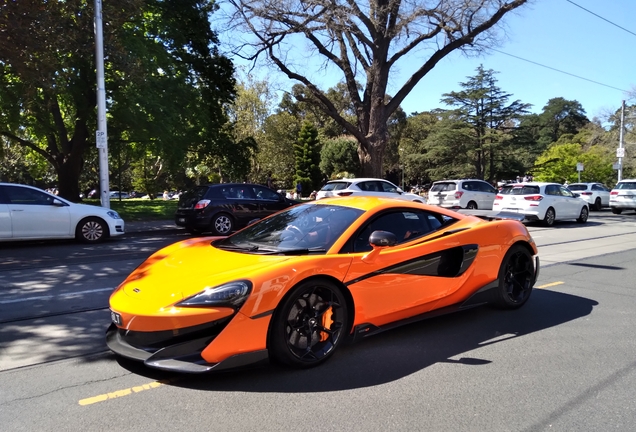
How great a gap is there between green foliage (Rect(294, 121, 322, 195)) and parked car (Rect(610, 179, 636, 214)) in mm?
28294

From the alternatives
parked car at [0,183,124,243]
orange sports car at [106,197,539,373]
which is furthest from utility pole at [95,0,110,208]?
orange sports car at [106,197,539,373]

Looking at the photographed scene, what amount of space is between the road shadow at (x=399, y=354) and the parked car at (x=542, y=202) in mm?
12239

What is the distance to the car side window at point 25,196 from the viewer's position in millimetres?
10797

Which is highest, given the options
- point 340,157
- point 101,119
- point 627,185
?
point 340,157

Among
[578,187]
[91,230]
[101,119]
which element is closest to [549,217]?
[578,187]

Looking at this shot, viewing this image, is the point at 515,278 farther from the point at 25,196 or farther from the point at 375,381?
the point at 25,196

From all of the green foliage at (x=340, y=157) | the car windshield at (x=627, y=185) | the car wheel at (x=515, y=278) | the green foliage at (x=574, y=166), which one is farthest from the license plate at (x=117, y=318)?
the green foliage at (x=340, y=157)

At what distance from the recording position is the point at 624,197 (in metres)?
24.4

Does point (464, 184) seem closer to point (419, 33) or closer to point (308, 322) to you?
point (419, 33)

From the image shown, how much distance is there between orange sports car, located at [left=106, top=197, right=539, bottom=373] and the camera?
3510 millimetres

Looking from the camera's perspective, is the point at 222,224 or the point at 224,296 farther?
the point at 222,224

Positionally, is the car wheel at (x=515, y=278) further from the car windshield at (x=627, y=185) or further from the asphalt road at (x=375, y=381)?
the car windshield at (x=627, y=185)

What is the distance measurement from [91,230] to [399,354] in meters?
9.64

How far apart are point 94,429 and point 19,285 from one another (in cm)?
513
